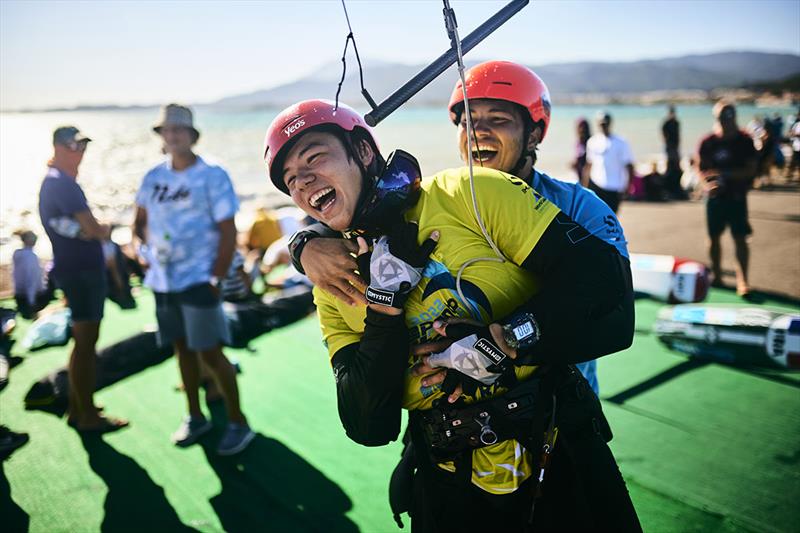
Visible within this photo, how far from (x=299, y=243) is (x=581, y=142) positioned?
9.47 m

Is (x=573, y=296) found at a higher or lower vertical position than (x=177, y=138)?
lower

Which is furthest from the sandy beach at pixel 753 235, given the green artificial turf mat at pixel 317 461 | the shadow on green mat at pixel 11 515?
the shadow on green mat at pixel 11 515

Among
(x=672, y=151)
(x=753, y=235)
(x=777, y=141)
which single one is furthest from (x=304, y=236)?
(x=777, y=141)

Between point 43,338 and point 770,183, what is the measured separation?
18.2 m

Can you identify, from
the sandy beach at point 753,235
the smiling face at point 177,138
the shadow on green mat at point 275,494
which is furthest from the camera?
the sandy beach at point 753,235

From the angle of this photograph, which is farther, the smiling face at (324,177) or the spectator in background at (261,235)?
the spectator in background at (261,235)

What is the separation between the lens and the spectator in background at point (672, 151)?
13.6 m

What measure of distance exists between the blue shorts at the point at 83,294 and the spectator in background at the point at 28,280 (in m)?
3.73

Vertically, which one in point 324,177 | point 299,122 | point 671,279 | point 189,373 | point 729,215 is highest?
point 299,122

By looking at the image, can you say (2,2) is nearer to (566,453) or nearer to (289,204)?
(566,453)

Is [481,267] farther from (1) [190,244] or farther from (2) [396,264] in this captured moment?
(1) [190,244]

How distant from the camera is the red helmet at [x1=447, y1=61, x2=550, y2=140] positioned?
2355mm

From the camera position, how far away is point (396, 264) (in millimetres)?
1552

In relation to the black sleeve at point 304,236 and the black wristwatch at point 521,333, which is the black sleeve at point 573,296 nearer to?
the black wristwatch at point 521,333
